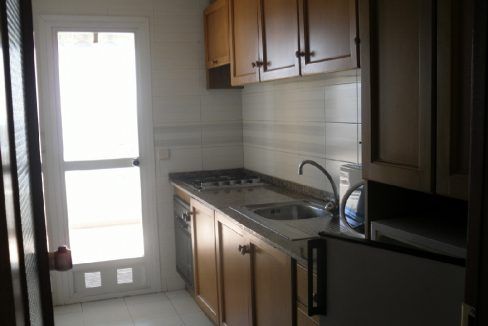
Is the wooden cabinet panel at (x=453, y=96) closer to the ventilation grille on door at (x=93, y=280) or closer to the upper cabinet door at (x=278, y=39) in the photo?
the upper cabinet door at (x=278, y=39)

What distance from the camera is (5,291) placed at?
625 millimetres

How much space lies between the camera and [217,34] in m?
3.77

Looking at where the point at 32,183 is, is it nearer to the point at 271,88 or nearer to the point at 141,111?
the point at 271,88

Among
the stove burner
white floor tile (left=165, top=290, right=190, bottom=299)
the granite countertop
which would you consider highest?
the stove burner

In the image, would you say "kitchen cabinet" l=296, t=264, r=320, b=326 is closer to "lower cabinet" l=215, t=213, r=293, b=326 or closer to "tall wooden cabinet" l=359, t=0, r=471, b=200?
"lower cabinet" l=215, t=213, r=293, b=326

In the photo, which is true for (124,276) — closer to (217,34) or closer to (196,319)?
(196,319)

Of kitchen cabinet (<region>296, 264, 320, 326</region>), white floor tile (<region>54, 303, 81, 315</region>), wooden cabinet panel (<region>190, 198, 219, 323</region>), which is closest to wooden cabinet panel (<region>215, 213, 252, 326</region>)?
wooden cabinet panel (<region>190, 198, 219, 323</region>)

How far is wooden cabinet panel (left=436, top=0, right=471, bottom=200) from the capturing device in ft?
4.47

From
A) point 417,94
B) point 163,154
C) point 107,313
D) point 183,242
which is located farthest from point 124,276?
point 417,94

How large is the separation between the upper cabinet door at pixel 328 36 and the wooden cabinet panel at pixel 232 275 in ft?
2.91

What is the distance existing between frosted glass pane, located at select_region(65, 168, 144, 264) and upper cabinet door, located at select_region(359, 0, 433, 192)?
262cm

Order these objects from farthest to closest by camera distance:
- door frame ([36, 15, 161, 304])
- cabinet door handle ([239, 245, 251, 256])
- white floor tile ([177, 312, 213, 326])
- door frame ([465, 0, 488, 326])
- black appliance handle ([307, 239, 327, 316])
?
door frame ([36, 15, 161, 304]), white floor tile ([177, 312, 213, 326]), cabinet door handle ([239, 245, 251, 256]), black appliance handle ([307, 239, 327, 316]), door frame ([465, 0, 488, 326])

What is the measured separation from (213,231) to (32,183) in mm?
1997

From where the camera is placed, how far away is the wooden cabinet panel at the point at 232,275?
2637 millimetres
